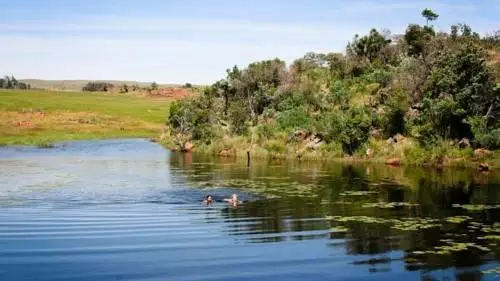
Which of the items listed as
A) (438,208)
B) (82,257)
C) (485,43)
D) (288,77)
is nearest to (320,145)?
(288,77)

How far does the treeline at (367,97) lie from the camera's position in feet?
198

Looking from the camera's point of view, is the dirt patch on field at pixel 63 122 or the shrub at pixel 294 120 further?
the dirt patch on field at pixel 63 122

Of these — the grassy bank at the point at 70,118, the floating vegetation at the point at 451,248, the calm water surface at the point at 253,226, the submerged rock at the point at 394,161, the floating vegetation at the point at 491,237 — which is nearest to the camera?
the calm water surface at the point at 253,226

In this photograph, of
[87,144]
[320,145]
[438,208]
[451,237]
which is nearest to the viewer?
[451,237]

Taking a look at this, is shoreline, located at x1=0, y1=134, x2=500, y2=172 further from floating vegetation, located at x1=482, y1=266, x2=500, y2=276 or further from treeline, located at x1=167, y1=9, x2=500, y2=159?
floating vegetation, located at x1=482, y1=266, x2=500, y2=276

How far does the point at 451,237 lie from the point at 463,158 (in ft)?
119

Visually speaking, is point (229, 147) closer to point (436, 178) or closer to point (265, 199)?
point (436, 178)

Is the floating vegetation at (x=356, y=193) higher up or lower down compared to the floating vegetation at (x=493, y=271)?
higher up

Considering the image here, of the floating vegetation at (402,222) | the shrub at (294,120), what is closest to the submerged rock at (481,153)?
the shrub at (294,120)

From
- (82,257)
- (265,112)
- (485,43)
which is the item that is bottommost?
(82,257)

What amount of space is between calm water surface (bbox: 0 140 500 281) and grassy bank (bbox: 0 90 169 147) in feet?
209

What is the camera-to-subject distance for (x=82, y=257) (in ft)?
72.3

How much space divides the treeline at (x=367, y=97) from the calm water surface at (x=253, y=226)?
9070mm

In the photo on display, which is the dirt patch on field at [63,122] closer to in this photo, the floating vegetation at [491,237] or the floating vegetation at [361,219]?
the floating vegetation at [361,219]
